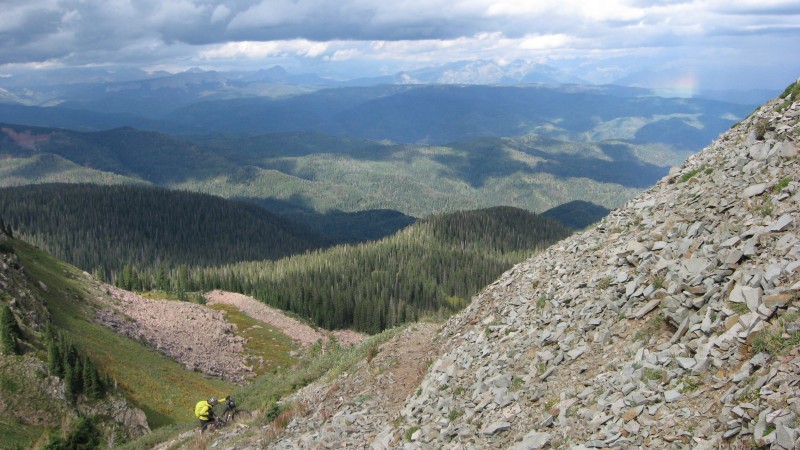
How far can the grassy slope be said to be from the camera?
6419 cm

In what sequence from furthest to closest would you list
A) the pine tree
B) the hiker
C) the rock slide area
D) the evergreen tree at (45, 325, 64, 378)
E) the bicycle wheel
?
Result: the rock slide area < the pine tree < the evergreen tree at (45, 325, 64, 378) < the bicycle wheel < the hiker

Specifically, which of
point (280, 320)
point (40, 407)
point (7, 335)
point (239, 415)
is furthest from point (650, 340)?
Result: point (280, 320)

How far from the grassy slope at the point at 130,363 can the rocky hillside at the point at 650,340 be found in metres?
40.3

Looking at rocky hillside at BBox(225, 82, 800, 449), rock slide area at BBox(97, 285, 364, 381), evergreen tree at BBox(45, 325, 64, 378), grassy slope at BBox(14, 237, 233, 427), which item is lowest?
rock slide area at BBox(97, 285, 364, 381)

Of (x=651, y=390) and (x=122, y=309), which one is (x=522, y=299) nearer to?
(x=651, y=390)

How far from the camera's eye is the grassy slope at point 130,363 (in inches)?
2527

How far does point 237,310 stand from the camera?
460 ft

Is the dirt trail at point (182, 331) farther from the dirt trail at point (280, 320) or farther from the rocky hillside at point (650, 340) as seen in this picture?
the rocky hillside at point (650, 340)

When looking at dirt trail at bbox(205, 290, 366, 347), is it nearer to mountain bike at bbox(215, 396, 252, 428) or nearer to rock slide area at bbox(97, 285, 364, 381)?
rock slide area at bbox(97, 285, 364, 381)

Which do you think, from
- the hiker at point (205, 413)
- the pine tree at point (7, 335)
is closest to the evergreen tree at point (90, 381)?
the pine tree at point (7, 335)

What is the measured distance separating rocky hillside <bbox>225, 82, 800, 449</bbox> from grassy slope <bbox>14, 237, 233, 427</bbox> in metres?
40.3

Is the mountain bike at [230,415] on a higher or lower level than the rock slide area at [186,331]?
higher

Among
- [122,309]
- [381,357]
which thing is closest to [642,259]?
[381,357]

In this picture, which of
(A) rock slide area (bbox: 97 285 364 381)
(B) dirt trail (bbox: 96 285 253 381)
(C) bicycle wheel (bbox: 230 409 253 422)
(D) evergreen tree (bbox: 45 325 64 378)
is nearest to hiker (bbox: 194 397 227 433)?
(C) bicycle wheel (bbox: 230 409 253 422)
